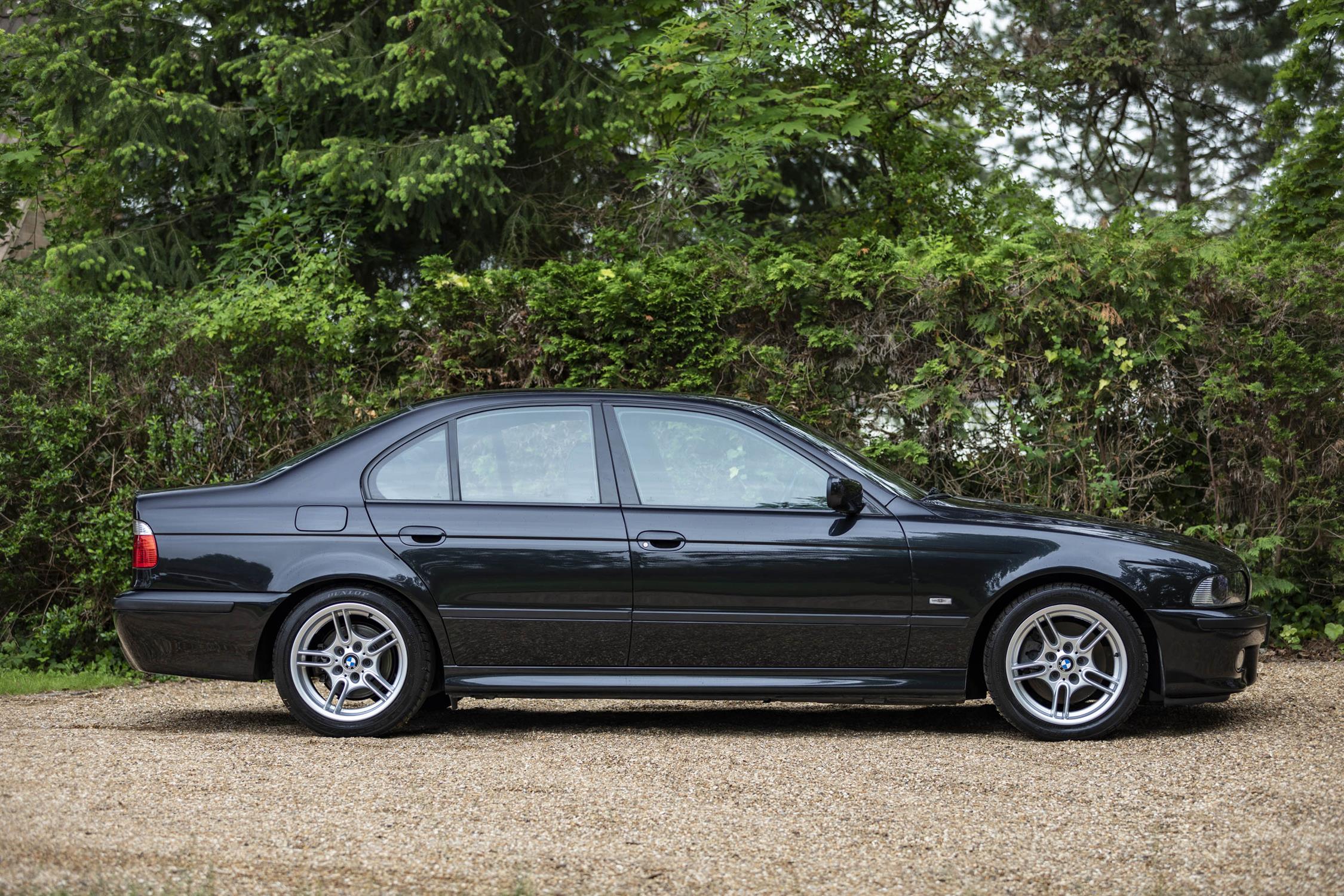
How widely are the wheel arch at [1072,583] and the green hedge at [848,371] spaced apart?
2.68 metres

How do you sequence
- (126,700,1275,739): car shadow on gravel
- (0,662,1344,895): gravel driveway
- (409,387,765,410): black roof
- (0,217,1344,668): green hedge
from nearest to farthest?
1. (0,662,1344,895): gravel driveway
2. (126,700,1275,739): car shadow on gravel
3. (409,387,765,410): black roof
4. (0,217,1344,668): green hedge

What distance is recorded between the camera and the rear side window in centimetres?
A: 629

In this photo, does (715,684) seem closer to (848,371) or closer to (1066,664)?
(1066,664)

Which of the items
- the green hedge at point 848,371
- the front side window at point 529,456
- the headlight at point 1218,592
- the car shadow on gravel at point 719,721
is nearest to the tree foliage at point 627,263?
the green hedge at point 848,371

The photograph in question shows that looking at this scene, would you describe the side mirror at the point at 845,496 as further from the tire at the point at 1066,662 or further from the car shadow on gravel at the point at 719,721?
the car shadow on gravel at the point at 719,721

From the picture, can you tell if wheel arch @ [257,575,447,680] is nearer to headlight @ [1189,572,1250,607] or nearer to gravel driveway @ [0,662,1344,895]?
gravel driveway @ [0,662,1344,895]

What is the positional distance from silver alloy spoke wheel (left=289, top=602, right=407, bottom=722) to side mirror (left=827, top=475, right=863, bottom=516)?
6.95 feet

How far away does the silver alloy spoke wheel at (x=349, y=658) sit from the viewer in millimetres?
6141

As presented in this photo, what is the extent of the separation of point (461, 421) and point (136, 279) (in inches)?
218

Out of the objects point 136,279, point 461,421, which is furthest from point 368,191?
point 461,421

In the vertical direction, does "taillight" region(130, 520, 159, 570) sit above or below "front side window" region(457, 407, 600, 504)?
below

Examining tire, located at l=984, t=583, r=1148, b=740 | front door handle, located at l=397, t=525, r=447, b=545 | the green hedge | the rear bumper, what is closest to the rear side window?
front door handle, located at l=397, t=525, r=447, b=545

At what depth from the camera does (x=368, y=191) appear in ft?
36.7

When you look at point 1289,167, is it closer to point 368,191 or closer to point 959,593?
point 959,593
